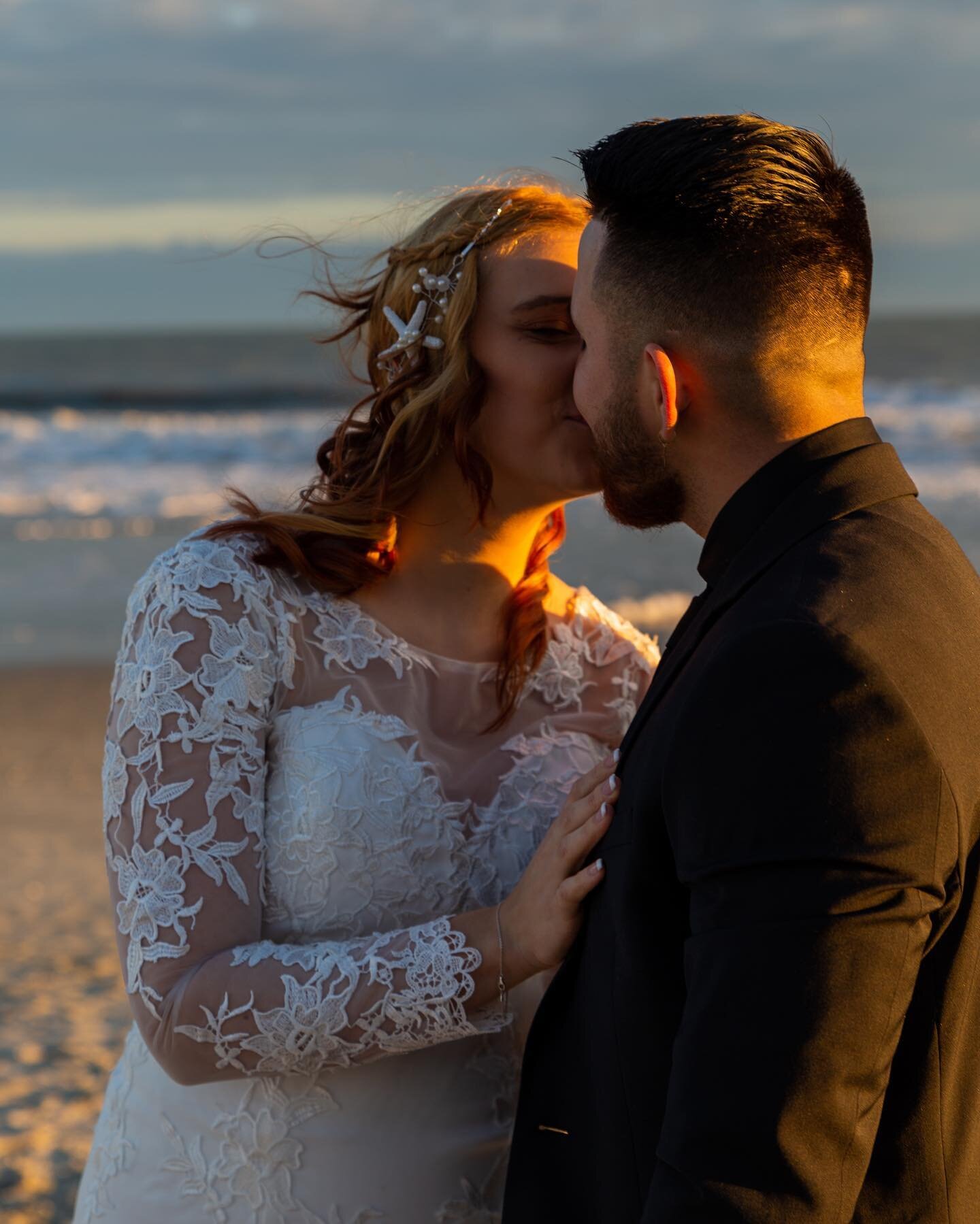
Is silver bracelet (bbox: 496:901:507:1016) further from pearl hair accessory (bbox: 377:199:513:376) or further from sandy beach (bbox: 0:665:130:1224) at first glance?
sandy beach (bbox: 0:665:130:1224)

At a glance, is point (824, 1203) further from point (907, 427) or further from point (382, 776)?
point (907, 427)

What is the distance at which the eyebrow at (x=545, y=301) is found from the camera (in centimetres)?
257

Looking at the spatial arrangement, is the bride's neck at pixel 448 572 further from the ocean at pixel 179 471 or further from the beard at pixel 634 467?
the beard at pixel 634 467

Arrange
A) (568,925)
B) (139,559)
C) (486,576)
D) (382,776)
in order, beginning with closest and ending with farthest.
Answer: (568,925) → (382,776) → (486,576) → (139,559)

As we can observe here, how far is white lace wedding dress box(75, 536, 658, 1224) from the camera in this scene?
2.20 metres

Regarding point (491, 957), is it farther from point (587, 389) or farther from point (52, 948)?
point (52, 948)

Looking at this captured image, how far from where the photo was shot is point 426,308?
104 inches

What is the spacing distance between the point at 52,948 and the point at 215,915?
3623mm

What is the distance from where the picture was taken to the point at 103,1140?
2.56 m

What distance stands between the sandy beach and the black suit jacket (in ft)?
10.4

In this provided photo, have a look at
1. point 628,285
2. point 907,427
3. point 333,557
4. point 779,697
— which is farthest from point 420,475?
point 907,427

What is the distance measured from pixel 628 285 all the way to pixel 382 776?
1051mm

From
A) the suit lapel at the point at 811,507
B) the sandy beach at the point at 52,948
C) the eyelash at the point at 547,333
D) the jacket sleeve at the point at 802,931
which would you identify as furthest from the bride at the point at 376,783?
the sandy beach at the point at 52,948

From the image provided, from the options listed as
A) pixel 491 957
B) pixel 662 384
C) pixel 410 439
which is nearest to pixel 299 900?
pixel 491 957
